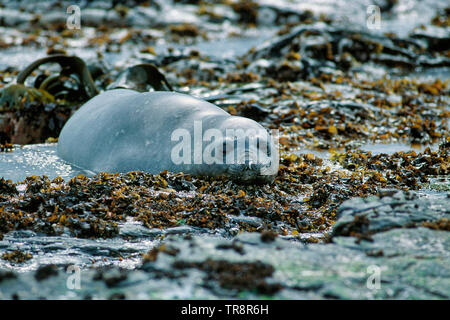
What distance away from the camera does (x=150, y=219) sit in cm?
312

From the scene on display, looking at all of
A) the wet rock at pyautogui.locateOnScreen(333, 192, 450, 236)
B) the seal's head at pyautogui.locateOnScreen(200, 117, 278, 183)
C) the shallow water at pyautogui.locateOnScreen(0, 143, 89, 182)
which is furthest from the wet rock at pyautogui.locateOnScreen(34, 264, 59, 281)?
the shallow water at pyautogui.locateOnScreen(0, 143, 89, 182)

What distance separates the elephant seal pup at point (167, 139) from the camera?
3709mm

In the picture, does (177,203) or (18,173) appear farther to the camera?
(18,173)

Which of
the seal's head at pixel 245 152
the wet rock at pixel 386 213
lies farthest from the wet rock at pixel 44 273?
the seal's head at pixel 245 152

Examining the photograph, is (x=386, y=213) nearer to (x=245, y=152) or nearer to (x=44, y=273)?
(x=245, y=152)

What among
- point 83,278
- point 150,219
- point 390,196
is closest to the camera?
point 83,278

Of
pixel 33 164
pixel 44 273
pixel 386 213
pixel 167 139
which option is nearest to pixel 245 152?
pixel 167 139

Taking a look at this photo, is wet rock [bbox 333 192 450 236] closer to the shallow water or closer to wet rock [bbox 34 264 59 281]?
wet rock [bbox 34 264 59 281]

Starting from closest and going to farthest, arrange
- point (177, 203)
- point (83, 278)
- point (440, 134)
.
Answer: point (83, 278)
point (177, 203)
point (440, 134)

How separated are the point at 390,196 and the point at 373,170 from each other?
1.81 m

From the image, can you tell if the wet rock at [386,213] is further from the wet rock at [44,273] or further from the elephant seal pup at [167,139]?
the wet rock at [44,273]

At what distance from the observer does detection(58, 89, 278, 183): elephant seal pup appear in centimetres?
371

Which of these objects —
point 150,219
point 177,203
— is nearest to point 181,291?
point 150,219
